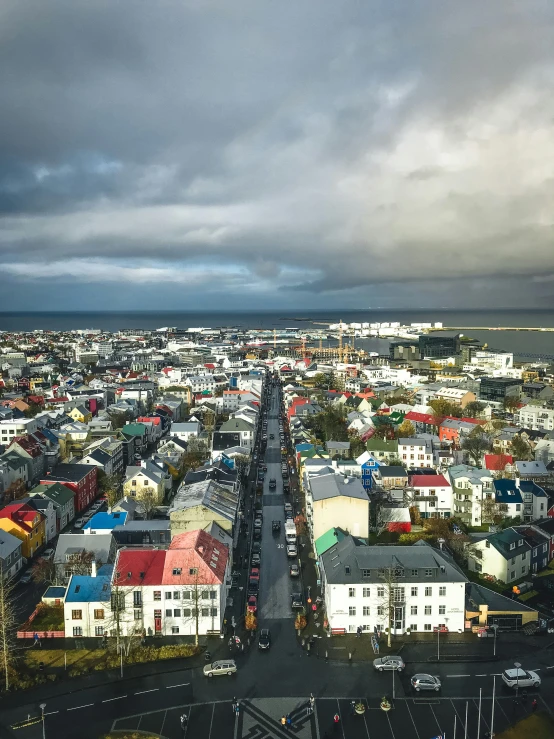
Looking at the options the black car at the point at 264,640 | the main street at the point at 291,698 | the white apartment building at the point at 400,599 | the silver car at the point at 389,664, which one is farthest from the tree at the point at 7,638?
the silver car at the point at 389,664

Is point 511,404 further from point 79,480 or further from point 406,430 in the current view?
point 79,480

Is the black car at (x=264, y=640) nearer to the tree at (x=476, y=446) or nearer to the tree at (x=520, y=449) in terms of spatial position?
the tree at (x=476, y=446)

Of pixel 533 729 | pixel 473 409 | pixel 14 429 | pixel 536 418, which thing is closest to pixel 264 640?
pixel 533 729

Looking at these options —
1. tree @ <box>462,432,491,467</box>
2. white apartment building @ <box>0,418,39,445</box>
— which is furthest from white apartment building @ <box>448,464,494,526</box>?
white apartment building @ <box>0,418,39,445</box>

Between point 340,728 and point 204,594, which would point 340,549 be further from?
point 340,728

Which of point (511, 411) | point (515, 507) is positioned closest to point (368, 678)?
point (515, 507)
